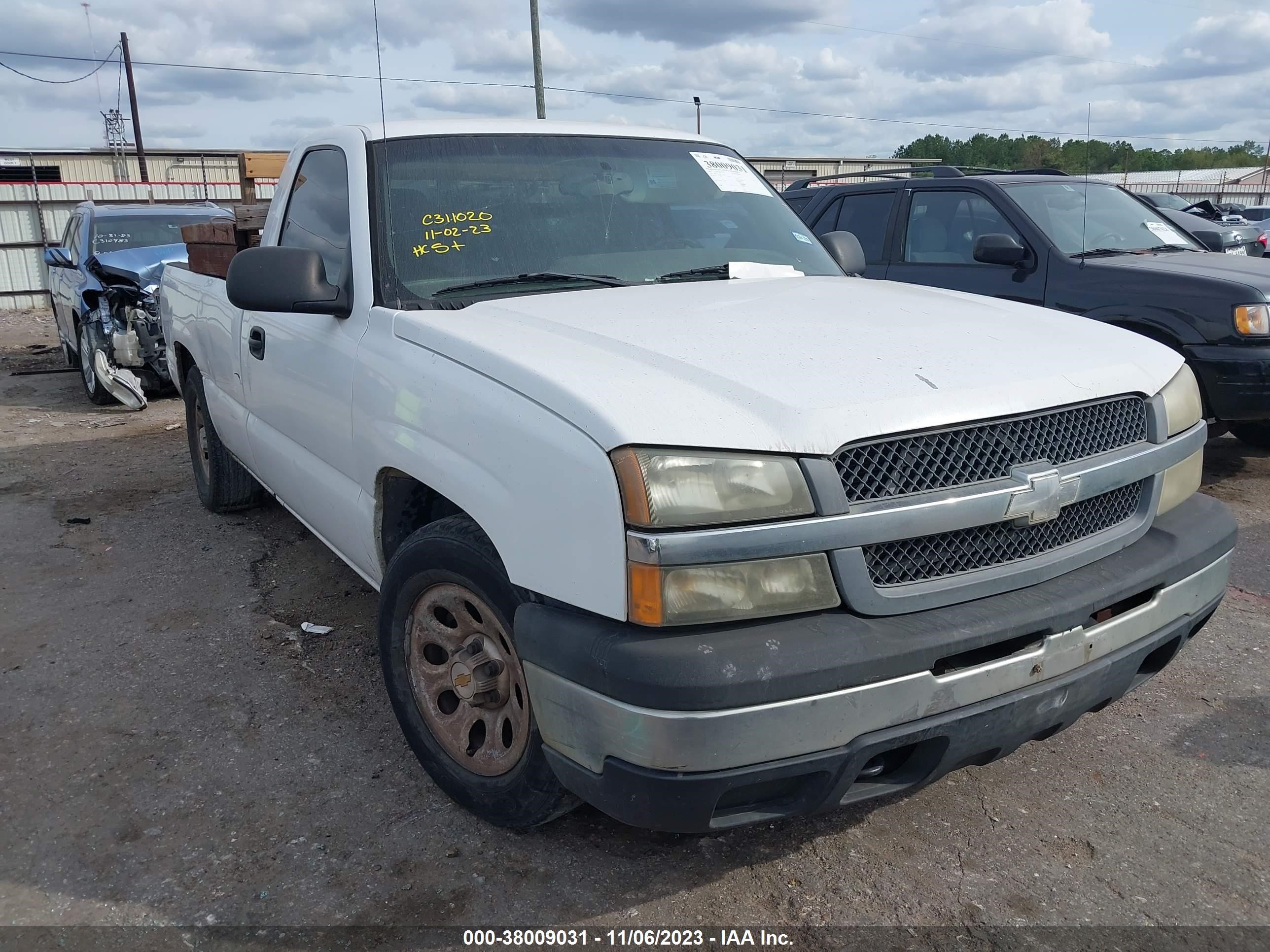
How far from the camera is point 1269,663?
375 centimetres

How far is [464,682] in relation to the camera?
8.68ft

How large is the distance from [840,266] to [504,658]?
231cm

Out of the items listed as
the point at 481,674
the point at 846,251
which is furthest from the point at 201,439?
the point at 481,674

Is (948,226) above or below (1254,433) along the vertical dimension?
above

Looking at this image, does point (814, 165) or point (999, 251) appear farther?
point (814, 165)

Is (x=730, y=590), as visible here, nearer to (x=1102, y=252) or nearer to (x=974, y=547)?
(x=974, y=547)

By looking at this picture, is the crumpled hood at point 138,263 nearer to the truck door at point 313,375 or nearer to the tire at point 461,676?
the truck door at point 313,375

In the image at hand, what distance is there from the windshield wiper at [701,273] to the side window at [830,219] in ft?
14.8

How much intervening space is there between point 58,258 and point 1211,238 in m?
10.3

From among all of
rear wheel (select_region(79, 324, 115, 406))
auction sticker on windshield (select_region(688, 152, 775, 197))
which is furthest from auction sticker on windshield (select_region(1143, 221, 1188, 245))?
rear wheel (select_region(79, 324, 115, 406))

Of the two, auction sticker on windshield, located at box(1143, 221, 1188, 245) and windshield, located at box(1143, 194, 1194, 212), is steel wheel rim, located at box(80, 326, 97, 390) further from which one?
windshield, located at box(1143, 194, 1194, 212)

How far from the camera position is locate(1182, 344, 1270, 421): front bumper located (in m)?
5.45

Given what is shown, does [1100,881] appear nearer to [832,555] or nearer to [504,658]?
[832,555]

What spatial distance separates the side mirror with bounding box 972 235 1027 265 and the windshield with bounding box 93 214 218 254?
299 inches
